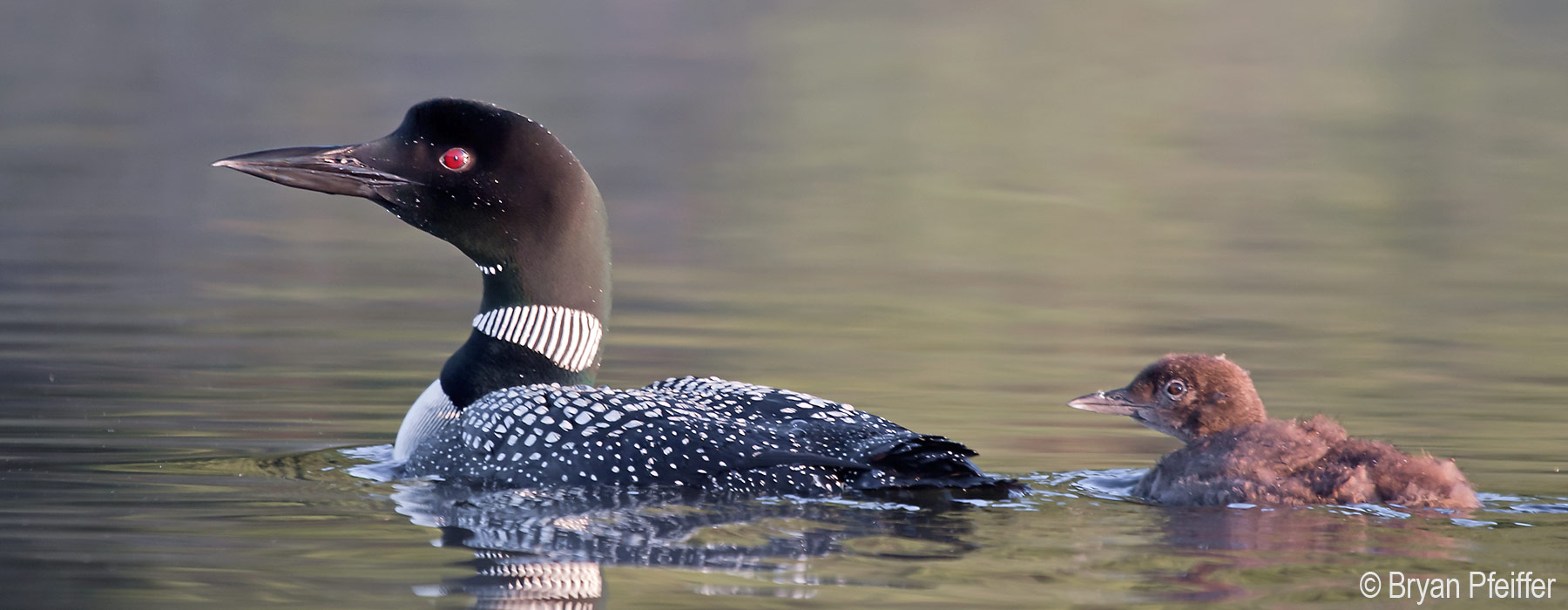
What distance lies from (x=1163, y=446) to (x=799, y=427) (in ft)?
5.55

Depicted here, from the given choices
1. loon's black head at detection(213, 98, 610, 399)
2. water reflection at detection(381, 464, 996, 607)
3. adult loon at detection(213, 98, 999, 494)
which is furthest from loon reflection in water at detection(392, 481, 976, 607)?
loon's black head at detection(213, 98, 610, 399)

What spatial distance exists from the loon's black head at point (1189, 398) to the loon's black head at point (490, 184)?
1.44 meters

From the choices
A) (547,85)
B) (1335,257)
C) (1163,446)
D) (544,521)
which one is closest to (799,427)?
(544,521)

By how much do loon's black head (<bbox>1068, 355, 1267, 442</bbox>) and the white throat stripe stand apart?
136 centimetres

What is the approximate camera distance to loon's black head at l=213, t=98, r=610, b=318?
5762 mm

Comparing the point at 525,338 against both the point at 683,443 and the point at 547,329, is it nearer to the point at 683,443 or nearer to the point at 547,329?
the point at 547,329

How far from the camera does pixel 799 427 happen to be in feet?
16.8

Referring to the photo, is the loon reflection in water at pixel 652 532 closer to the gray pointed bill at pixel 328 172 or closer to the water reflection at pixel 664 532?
the water reflection at pixel 664 532

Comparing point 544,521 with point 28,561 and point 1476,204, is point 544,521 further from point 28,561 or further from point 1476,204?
point 1476,204

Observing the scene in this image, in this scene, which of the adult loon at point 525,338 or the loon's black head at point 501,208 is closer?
the adult loon at point 525,338

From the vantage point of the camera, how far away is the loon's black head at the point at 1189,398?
18.5ft

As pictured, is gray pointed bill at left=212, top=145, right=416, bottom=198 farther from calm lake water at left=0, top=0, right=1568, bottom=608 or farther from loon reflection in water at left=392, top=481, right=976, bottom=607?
loon reflection in water at left=392, top=481, right=976, bottom=607
